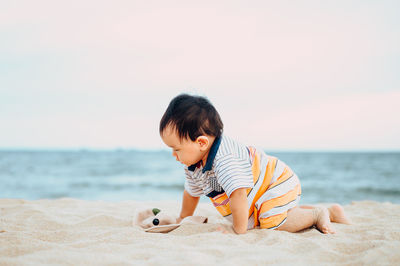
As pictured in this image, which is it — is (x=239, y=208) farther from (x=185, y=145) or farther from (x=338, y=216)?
(x=338, y=216)

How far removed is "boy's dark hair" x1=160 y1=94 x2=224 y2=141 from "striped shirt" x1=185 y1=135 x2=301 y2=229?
156mm

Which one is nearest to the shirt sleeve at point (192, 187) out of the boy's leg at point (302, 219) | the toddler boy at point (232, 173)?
the toddler boy at point (232, 173)

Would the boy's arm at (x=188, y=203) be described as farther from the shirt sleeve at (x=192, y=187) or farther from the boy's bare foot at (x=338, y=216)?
the boy's bare foot at (x=338, y=216)

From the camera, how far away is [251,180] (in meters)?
2.13

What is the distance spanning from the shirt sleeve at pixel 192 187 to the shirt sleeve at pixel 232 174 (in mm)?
398

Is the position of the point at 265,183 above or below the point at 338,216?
above

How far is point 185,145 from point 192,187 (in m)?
0.56

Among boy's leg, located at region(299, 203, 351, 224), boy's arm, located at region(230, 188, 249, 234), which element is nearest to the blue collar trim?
boy's arm, located at region(230, 188, 249, 234)

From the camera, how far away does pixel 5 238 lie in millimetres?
1847

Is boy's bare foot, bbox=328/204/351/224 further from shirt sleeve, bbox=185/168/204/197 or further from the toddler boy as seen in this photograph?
shirt sleeve, bbox=185/168/204/197

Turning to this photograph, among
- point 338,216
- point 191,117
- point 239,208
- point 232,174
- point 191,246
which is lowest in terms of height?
point 338,216

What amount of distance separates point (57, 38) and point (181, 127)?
8.50m

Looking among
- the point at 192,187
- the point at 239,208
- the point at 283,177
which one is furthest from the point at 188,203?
the point at 283,177

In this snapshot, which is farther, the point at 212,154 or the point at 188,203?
the point at 188,203
